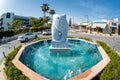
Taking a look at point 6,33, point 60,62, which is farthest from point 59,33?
point 6,33

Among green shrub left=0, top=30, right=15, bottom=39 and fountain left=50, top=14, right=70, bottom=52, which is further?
green shrub left=0, top=30, right=15, bottom=39

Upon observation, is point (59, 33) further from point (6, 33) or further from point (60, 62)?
point (6, 33)

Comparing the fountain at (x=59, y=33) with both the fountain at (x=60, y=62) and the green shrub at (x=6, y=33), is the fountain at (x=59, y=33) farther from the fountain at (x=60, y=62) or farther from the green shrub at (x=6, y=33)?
the green shrub at (x=6, y=33)

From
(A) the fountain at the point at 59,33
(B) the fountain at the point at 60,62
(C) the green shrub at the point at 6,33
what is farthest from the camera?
(C) the green shrub at the point at 6,33

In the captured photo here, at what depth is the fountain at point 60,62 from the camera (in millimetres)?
11039

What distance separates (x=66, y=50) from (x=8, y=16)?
8782 centimetres

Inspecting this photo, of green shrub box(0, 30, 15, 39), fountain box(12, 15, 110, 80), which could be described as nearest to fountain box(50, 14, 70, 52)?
fountain box(12, 15, 110, 80)

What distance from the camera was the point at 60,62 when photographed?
16.4 metres

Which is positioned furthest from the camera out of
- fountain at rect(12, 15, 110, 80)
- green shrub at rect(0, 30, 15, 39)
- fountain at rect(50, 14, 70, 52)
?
green shrub at rect(0, 30, 15, 39)

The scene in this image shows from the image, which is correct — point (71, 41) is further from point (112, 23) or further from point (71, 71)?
point (112, 23)

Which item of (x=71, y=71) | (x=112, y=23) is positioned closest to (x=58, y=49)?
(x=71, y=71)

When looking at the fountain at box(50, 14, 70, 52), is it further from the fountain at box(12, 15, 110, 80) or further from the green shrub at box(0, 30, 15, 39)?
A: the green shrub at box(0, 30, 15, 39)

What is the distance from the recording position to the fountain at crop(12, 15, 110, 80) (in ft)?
36.2

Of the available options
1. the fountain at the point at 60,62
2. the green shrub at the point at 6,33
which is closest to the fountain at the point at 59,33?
the fountain at the point at 60,62
